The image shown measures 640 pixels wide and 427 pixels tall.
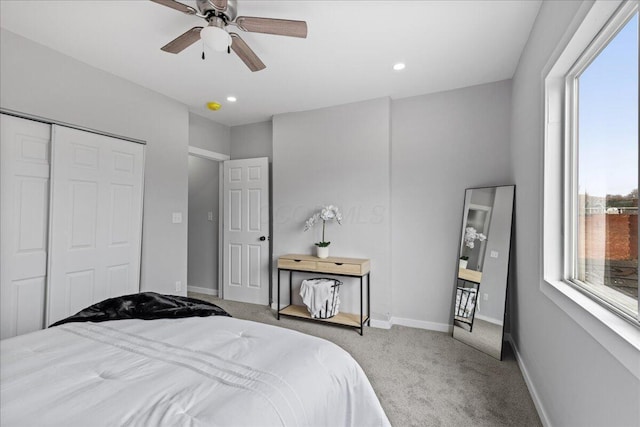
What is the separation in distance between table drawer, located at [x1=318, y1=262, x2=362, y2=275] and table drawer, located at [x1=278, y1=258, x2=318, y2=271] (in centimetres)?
9

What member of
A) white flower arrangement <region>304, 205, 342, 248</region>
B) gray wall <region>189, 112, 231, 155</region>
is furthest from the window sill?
gray wall <region>189, 112, 231, 155</region>

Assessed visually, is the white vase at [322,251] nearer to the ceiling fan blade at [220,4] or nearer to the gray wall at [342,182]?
the gray wall at [342,182]

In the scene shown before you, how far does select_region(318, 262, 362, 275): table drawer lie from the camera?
3.32 meters

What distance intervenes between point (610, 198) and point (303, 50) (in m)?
2.26

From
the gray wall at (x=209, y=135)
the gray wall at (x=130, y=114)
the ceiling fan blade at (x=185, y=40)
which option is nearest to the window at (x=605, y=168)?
the ceiling fan blade at (x=185, y=40)

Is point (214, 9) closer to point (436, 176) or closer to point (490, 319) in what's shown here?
point (436, 176)

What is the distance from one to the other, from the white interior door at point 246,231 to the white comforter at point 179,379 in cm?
265

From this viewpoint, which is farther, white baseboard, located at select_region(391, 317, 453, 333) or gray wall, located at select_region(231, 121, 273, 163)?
gray wall, located at select_region(231, 121, 273, 163)

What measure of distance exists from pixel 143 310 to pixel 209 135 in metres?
3.04

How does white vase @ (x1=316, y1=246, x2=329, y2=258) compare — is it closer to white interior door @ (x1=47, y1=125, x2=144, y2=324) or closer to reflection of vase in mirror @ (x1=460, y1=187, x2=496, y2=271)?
reflection of vase in mirror @ (x1=460, y1=187, x2=496, y2=271)

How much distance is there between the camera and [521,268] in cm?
261

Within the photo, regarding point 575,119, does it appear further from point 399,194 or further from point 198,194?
point 198,194

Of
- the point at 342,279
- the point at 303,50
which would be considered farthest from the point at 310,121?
the point at 342,279

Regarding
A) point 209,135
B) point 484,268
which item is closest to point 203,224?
point 209,135
